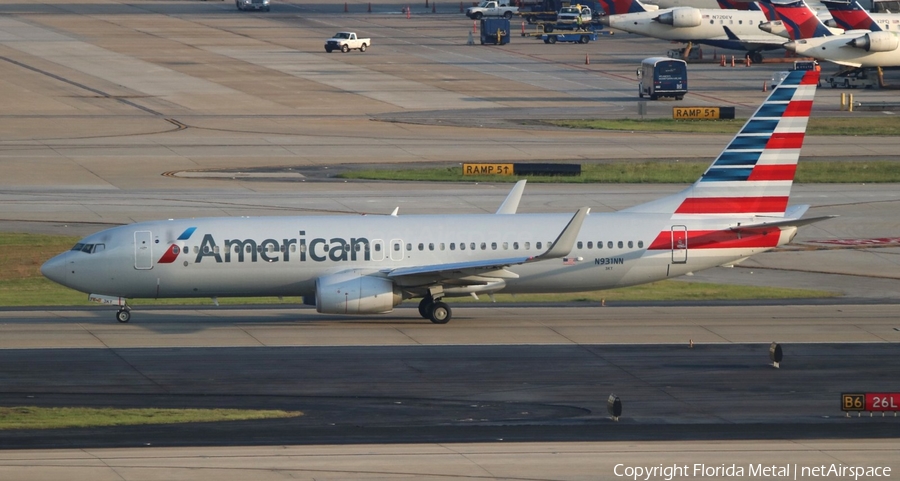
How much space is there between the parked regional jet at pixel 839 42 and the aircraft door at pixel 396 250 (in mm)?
71614

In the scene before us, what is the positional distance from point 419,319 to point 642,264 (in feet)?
24.0

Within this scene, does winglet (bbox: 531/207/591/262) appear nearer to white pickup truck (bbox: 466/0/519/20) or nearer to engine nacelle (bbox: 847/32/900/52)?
engine nacelle (bbox: 847/32/900/52)

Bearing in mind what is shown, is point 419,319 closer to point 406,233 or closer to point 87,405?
point 406,233

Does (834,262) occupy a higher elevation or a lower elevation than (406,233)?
lower

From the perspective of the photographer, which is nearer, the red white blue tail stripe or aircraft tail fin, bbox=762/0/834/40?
the red white blue tail stripe

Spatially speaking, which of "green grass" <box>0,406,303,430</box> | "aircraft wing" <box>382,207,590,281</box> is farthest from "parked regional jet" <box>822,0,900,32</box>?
"green grass" <box>0,406,303,430</box>

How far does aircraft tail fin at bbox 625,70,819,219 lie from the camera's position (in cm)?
4034

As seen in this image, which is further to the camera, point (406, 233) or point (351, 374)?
point (406, 233)

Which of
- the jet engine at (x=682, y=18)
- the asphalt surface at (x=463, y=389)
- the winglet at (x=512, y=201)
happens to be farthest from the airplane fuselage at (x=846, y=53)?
the asphalt surface at (x=463, y=389)

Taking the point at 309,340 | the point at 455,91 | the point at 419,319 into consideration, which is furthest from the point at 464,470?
the point at 455,91

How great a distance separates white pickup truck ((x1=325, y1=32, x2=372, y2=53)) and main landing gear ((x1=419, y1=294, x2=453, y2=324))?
85.7 meters

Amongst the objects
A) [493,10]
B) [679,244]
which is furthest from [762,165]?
[493,10]

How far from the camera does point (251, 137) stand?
81250mm

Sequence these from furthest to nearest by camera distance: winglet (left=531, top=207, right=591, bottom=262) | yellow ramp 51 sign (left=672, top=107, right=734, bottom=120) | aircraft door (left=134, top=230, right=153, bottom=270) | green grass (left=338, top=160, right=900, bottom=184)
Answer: yellow ramp 51 sign (left=672, top=107, right=734, bottom=120) < green grass (left=338, top=160, right=900, bottom=184) < aircraft door (left=134, top=230, right=153, bottom=270) < winglet (left=531, top=207, right=591, bottom=262)
